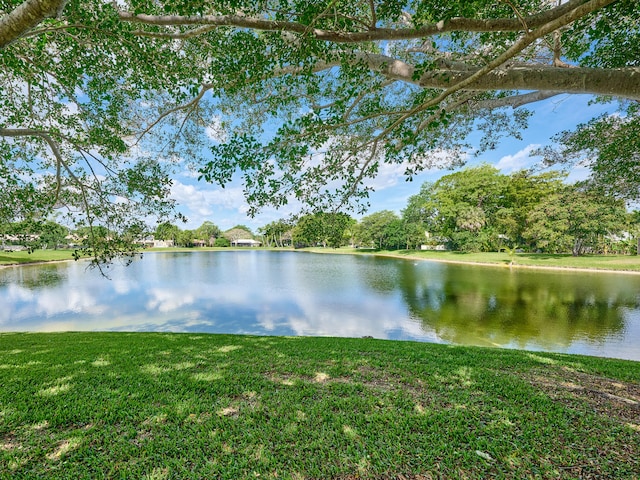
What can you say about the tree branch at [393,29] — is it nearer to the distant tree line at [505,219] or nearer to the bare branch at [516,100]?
the bare branch at [516,100]

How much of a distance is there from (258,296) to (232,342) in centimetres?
702

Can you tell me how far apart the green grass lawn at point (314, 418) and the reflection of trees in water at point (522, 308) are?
Answer: 335 cm

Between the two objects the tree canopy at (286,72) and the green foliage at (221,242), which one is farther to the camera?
the green foliage at (221,242)

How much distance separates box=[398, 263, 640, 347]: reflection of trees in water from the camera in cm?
678

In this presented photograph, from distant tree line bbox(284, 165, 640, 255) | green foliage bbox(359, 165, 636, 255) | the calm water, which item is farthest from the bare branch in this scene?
green foliage bbox(359, 165, 636, 255)

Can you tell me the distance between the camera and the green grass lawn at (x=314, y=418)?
5.74 feet

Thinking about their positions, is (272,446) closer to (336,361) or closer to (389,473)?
(389,473)

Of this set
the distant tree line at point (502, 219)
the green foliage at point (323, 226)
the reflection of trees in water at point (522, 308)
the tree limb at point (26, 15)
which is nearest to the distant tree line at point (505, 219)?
the distant tree line at point (502, 219)

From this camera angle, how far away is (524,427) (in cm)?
213

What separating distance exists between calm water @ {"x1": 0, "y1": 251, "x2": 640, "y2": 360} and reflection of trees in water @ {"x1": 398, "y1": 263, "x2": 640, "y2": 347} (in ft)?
0.10

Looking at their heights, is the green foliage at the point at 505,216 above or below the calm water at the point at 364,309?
above

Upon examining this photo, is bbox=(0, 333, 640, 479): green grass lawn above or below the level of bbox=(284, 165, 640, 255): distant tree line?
below

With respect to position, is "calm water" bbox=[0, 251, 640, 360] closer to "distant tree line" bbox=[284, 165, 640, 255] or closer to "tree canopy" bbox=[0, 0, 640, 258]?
"tree canopy" bbox=[0, 0, 640, 258]

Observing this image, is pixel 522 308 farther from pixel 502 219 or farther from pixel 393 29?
pixel 502 219
